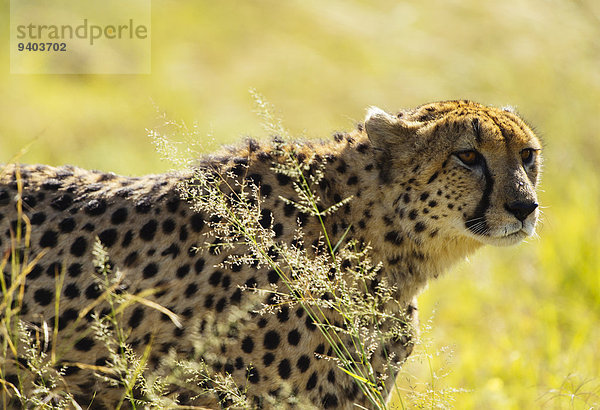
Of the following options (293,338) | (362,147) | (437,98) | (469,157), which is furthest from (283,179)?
(437,98)

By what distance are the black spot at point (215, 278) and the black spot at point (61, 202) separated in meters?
0.83

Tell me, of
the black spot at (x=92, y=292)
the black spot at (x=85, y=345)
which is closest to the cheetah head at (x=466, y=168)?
the black spot at (x=92, y=292)

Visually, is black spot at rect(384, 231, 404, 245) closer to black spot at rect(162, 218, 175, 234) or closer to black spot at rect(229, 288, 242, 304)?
black spot at rect(229, 288, 242, 304)

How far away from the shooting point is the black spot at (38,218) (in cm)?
377

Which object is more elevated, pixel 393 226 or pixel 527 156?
pixel 527 156

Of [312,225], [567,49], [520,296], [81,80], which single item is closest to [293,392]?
[312,225]

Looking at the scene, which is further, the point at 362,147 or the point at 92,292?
the point at 362,147

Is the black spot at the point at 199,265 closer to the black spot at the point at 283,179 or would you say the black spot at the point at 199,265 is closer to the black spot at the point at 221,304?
the black spot at the point at 221,304

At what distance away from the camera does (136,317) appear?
11.7ft

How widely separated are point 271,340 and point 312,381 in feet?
0.85

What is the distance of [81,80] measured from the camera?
12.2 meters

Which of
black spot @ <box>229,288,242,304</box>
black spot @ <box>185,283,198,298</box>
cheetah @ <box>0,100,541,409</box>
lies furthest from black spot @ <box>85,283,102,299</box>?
black spot @ <box>229,288,242,304</box>

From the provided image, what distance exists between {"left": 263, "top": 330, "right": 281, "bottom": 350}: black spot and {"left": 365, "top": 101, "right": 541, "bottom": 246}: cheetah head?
2.96 feet

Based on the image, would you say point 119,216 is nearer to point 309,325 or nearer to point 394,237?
point 309,325
